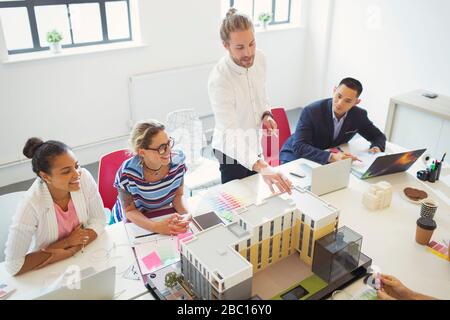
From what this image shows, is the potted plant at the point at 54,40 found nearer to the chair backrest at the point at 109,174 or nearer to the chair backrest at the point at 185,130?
the chair backrest at the point at 185,130

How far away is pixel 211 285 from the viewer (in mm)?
1338

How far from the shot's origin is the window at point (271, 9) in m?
4.97

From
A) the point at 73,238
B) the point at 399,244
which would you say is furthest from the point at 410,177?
the point at 73,238

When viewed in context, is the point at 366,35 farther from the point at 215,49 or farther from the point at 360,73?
the point at 215,49

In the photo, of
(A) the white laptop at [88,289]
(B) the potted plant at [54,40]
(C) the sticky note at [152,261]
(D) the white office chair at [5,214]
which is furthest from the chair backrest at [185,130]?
(A) the white laptop at [88,289]

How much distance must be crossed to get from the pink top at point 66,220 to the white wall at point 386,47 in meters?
3.78

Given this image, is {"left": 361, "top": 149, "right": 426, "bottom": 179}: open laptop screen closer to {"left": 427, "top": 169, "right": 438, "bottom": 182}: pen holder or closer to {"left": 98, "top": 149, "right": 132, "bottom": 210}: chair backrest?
{"left": 427, "top": 169, "right": 438, "bottom": 182}: pen holder

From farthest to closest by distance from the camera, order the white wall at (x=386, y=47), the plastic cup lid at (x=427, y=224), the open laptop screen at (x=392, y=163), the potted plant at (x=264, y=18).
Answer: the potted plant at (x=264, y=18) < the white wall at (x=386, y=47) < the open laptop screen at (x=392, y=163) < the plastic cup lid at (x=427, y=224)

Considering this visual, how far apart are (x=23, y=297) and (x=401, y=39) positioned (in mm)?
4238

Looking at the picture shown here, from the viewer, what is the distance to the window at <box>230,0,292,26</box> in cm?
497

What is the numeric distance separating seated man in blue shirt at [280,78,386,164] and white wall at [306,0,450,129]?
186 cm

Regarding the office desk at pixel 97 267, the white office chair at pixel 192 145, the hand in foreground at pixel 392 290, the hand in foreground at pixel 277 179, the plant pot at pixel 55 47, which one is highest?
the plant pot at pixel 55 47

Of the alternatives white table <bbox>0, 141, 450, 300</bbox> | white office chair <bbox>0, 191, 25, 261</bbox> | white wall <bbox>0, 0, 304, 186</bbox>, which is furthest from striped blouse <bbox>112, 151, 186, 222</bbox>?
white wall <bbox>0, 0, 304, 186</bbox>
